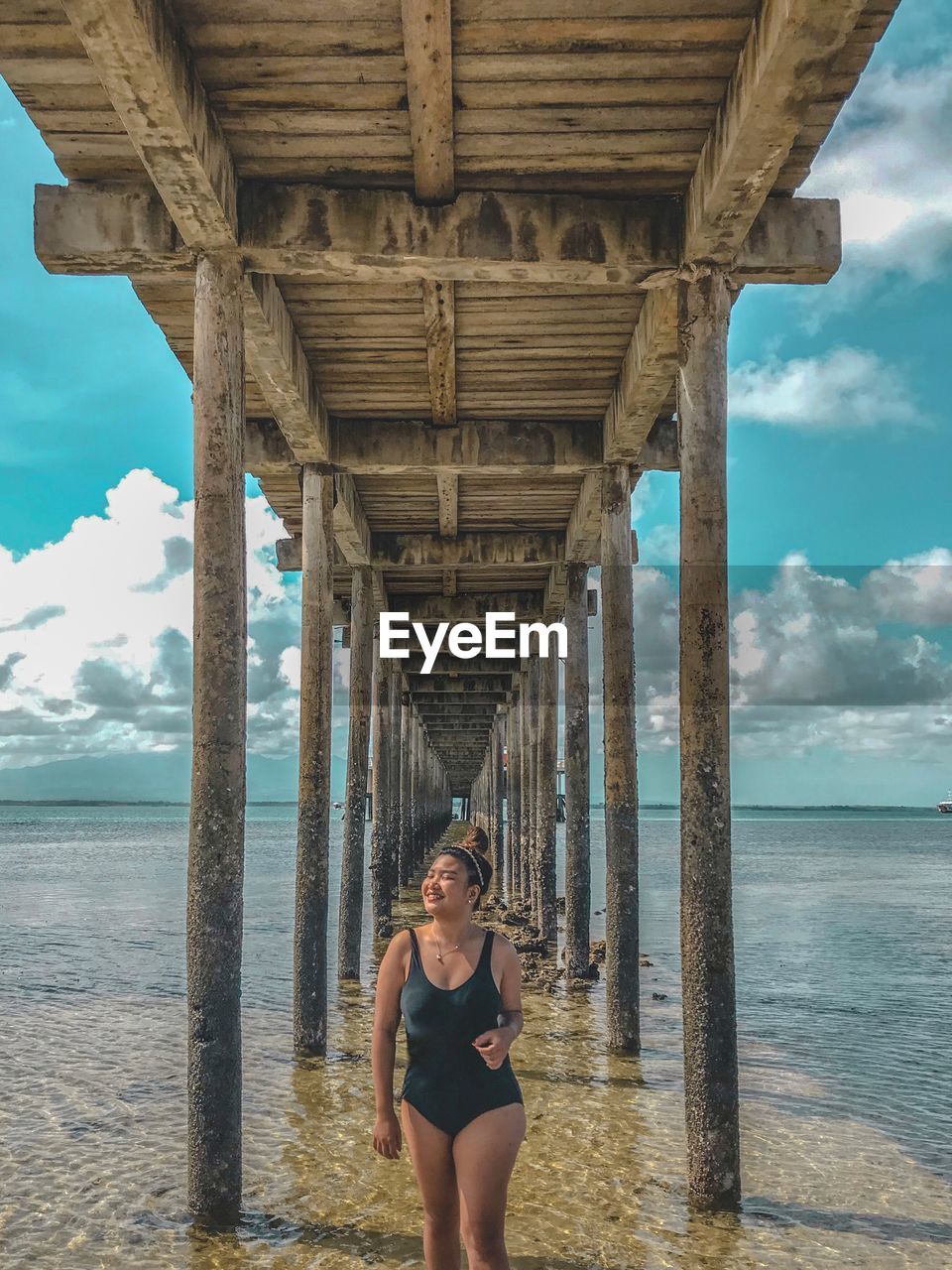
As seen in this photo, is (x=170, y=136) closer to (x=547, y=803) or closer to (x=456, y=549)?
(x=456, y=549)

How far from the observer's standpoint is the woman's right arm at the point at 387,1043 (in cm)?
338

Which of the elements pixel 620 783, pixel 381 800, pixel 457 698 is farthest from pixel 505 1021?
pixel 457 698

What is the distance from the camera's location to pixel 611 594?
9.56m

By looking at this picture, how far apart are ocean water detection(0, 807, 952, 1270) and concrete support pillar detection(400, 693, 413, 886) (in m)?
10.2

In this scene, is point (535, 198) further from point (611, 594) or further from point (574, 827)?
point (574, 827)

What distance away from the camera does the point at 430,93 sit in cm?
538

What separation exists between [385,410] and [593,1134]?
20.1 feet

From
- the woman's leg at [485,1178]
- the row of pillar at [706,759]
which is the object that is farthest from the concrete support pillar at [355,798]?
the woman's leg at [485,1178]

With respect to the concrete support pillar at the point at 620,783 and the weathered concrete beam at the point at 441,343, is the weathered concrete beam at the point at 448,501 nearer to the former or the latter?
the weathered concrete beam at the point at 441,343

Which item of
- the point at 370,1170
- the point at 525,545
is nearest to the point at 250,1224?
the point at 370,1170

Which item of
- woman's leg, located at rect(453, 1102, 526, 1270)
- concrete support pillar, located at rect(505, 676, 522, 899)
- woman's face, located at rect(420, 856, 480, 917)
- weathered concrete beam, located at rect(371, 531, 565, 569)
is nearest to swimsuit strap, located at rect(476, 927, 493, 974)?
woman's face, located at rect(420, 856, 480, 917)

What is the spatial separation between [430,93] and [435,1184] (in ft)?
15.1

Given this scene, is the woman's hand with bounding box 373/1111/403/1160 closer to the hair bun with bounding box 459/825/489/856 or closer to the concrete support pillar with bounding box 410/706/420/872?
the hair bun with bounding box 459/825/489/856

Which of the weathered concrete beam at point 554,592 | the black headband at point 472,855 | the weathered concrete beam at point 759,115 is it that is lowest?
the black headband at point 472,855
